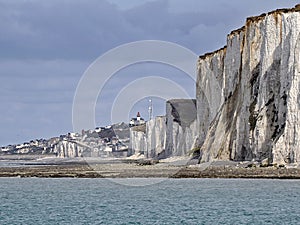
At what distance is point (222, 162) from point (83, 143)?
367ft

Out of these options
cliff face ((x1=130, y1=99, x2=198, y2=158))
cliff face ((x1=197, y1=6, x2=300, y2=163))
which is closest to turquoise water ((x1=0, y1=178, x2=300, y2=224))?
cliff face ((x1=197, y1=6, x2=300, y2=163))

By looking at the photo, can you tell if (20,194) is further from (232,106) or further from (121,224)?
(232,106)

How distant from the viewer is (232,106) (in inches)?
2221

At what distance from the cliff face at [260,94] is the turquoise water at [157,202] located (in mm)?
7219

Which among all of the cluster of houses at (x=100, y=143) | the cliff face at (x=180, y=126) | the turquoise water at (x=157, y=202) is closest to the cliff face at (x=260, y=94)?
the turquoise water at (x=157, y=202)

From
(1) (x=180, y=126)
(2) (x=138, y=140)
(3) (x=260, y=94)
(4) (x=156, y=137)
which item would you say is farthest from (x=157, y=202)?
(2) (x=138, y=140)

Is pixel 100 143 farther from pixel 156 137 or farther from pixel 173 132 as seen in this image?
pixel 173 132

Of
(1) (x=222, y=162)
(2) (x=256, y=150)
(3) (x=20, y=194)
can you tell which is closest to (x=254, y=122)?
(2) (x=256, y=150)

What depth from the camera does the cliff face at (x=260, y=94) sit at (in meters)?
44.2

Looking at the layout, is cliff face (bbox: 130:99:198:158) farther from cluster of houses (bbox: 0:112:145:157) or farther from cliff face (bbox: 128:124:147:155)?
cluster of houses (bbox: 0:112:145:157)

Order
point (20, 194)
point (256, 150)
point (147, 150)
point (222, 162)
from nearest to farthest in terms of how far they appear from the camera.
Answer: point (20, 194), point (256, 150), point (222, 162), point (147, 150)

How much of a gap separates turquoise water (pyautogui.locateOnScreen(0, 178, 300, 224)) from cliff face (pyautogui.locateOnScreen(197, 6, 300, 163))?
7.22 m

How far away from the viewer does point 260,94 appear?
49.3 m

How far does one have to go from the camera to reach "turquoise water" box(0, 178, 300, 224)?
81.6 ft
